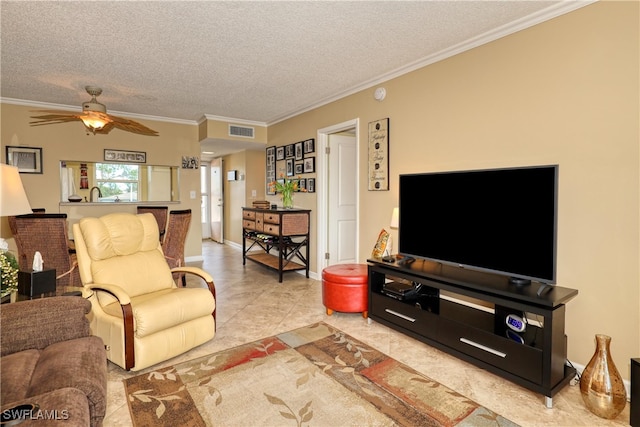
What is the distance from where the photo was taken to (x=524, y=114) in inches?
102

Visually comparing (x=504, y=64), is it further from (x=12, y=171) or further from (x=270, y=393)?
(x=12, y=171)

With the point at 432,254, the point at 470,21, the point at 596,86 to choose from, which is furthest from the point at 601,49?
the point at 432,254

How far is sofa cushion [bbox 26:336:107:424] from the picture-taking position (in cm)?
138

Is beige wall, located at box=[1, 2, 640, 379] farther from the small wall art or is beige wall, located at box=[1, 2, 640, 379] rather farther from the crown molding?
the small wall art

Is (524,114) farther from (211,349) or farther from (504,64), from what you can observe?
(211,349)

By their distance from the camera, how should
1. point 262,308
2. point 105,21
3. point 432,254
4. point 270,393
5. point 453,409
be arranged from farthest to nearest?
1. point 262,308
2. point 432,254
3. point 105,21
4. point 270,393
5. point 453,409

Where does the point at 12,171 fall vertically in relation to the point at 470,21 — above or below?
below

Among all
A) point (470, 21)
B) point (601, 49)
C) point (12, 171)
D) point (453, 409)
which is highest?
point (470, 21)

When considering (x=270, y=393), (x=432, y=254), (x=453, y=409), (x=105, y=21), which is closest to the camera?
(x=453, y=409)

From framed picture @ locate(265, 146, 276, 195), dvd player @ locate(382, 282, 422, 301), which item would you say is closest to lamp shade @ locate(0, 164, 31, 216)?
dvd player @ locate(382, 282, 422, 301)

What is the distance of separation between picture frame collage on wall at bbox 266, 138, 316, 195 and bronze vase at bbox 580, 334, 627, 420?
144 inches

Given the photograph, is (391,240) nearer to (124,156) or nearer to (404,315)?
(404,315)

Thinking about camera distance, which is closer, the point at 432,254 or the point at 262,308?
the point at 432,254

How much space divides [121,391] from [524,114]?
3326 mm
